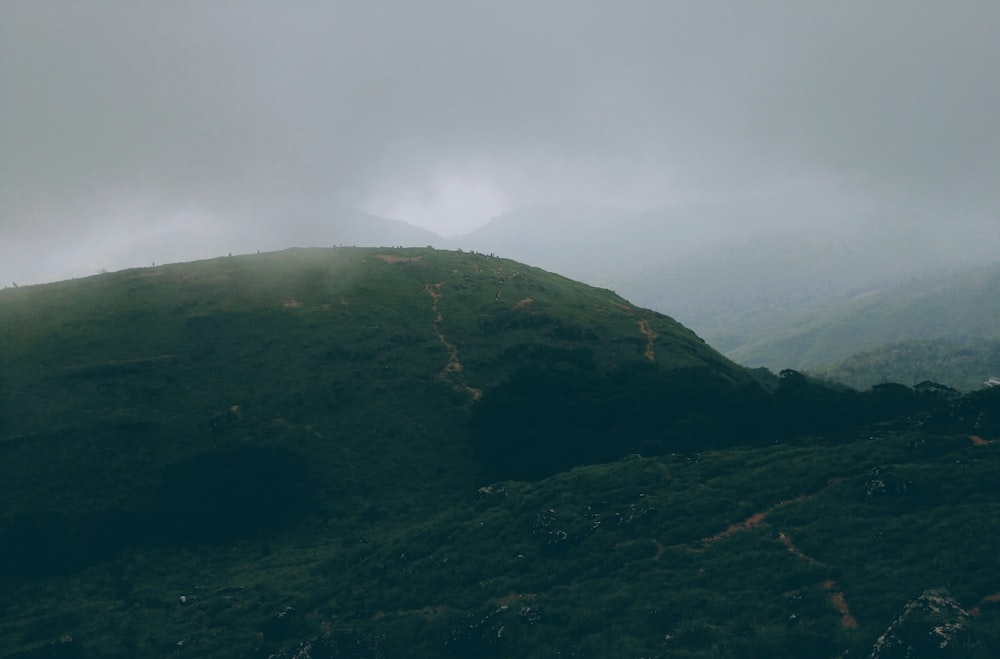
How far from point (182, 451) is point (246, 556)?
19.5 meters

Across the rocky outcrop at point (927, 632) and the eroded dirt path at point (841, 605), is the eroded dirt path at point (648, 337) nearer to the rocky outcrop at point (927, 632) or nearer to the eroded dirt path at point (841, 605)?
the eroded dirt path at point (841, 605)

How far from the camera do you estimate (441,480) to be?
79000 mm

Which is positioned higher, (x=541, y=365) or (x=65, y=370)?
(x=65, y=370)

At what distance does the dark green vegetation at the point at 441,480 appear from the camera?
40.6 meters

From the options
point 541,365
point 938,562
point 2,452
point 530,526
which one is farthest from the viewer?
point 541,365

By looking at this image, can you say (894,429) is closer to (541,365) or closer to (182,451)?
(541,365)

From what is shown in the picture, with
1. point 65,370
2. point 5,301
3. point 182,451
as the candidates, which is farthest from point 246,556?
point 5,301

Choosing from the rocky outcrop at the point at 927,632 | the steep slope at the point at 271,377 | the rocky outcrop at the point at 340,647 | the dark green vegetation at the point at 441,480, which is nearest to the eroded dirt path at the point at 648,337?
the steep slope at the point at 271,377

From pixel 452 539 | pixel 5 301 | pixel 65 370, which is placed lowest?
pixel 452 539

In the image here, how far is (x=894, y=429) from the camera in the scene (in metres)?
67.4

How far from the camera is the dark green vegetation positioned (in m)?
40.6

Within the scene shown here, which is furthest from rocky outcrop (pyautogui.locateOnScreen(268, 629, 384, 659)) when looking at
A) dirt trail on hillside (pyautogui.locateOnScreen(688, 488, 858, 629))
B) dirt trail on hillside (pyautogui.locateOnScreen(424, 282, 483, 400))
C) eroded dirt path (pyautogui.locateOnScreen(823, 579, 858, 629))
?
dirt trail on hillside (pyautogui.locateOnScreen(424, 282, 483, 400))

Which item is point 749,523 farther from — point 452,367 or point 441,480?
point 452,367

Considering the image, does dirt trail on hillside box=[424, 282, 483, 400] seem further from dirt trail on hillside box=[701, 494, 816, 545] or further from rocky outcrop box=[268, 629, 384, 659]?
rocky outcrop box=[268, 629, 384, 659]
